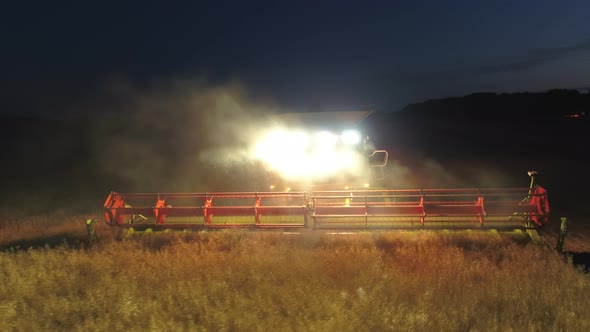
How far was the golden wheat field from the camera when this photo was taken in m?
4.62

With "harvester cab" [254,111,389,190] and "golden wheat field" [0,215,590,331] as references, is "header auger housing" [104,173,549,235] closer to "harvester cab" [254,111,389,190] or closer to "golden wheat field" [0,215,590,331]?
"golden wheat field" [0,215,590,331]

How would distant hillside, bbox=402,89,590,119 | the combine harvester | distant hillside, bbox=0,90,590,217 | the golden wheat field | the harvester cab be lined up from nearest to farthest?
1. the golden wheat field
2. the combine harvester
3. the harvester cab
4. distant hillside, bbox=0,90,590,217
5. distant hillside, bbox=402,89,590,119

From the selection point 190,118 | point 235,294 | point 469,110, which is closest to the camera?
point 235,294

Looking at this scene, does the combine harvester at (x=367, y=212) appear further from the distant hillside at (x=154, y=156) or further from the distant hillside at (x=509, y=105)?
the distant hillside at (x=509, y=105)

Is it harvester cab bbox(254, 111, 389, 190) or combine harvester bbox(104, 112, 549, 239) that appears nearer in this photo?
combine harvester bbox(104, 112, 549, 239)

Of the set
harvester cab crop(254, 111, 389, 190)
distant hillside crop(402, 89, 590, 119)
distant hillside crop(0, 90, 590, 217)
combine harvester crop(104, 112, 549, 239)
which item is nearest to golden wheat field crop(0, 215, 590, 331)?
combine harvester crop(104, 112, 549, 239)

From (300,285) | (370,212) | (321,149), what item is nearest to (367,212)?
(370,212)

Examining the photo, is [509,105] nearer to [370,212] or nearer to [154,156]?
[154,156]

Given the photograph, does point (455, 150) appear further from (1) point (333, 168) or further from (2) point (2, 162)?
(2) point (2, 162)

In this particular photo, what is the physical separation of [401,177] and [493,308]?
14.3 m

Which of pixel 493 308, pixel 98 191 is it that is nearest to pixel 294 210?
pixel 493 308

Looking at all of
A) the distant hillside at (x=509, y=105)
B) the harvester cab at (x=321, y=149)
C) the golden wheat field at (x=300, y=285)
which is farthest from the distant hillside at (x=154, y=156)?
the distant hillside at (x=509, y=105)

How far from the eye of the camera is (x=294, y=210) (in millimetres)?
9594

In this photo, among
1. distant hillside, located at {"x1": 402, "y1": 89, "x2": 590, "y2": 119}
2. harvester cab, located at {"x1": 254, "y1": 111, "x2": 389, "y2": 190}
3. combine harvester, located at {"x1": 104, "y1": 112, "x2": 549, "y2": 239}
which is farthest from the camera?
distant hillside, located at {"x1": 402, "y1": 89, "x2": 590, "y2": 119}
